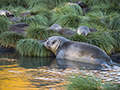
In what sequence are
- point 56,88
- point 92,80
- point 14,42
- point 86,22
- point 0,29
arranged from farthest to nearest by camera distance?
point 86,22 → point 0,29 → point 14,42 → point 56,88 → point 92,80

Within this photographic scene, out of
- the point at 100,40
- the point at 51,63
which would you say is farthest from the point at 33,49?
the point at 100,40

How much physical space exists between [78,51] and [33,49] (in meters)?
1.89

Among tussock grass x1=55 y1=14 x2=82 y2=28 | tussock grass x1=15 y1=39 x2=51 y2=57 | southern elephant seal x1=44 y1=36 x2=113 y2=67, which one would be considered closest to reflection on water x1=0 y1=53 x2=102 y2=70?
southern elephant seal x1=44 y1=36 x2=113 y2=67

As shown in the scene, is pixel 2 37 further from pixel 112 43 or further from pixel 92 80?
pixel 92 80

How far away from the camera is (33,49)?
749cm

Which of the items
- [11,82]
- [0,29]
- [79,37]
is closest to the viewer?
[11,82]

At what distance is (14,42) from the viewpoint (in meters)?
8.41

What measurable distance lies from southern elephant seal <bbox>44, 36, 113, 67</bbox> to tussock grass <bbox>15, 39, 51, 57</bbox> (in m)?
0.29

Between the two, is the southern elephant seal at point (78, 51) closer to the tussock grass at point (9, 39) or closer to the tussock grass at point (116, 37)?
the tussock grass at point (9, 39)

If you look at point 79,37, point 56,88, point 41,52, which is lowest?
point 56,88

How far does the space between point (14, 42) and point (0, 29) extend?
1316 millimetres

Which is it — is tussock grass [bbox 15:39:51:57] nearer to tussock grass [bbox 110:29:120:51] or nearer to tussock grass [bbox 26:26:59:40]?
tussock grass [bbox 26:26:59:40]

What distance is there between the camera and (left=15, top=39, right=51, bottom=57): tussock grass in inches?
292

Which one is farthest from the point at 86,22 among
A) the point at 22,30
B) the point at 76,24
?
the point at 22,30
